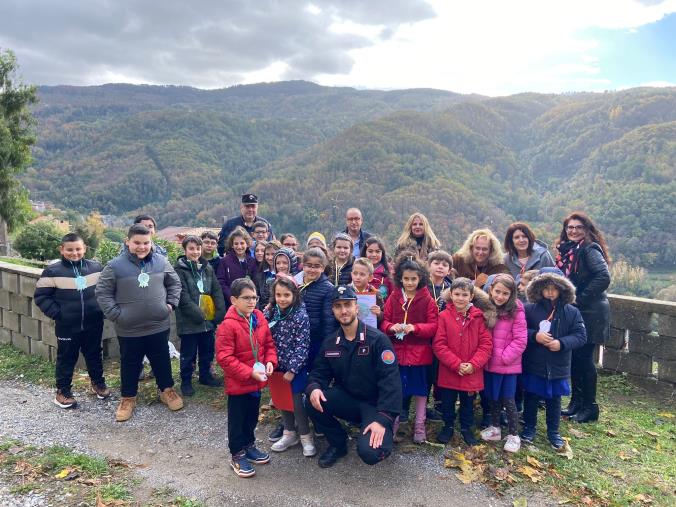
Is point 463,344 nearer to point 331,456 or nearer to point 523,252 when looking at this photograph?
point 331,456

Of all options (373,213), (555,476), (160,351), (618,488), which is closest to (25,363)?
(160,351)

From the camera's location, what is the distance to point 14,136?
2122 centimetres

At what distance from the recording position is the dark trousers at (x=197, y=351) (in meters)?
5.05

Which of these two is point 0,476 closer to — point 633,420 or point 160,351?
point 160,351

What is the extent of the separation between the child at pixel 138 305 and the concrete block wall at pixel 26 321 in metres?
1.58

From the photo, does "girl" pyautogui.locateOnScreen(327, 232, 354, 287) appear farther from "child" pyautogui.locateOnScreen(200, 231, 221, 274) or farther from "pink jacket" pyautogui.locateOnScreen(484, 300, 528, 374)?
"child" pyautogui.locateOnScreen(200, 231, 221, 274)

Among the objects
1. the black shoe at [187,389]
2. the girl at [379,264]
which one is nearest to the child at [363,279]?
the girl at [379,264]

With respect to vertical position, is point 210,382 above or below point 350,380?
below

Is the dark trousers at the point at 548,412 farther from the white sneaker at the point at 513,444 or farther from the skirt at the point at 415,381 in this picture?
the skirt at the point at 415,381

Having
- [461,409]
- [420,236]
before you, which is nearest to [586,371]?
[461,409]

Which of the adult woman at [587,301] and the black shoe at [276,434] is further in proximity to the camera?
the adult woman at [587,301]

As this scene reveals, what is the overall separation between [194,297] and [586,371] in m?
4.02

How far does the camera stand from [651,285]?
54.6 meters

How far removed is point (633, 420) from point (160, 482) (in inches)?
177
